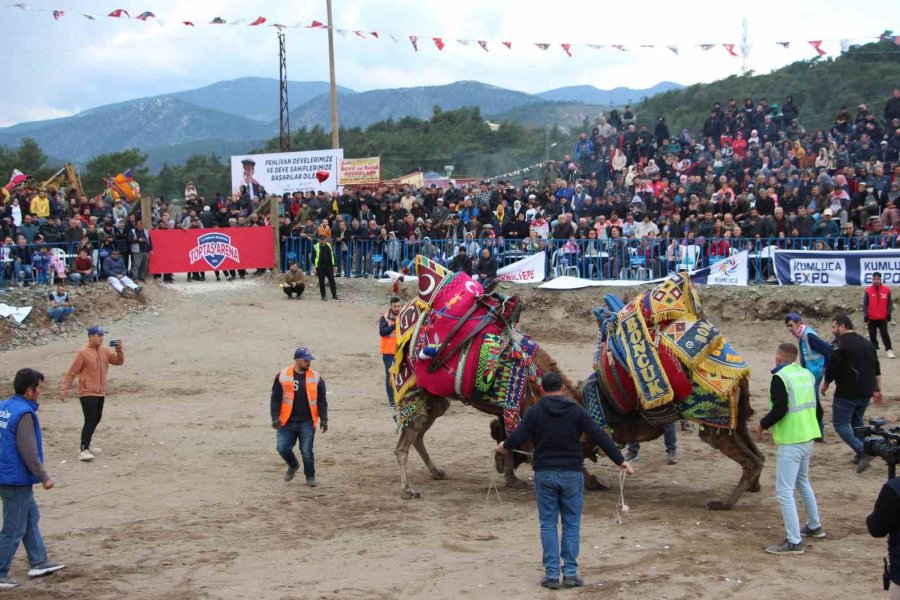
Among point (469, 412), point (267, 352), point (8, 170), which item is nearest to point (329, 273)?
point (267, 352)

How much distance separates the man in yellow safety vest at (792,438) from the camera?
8078 millimetres

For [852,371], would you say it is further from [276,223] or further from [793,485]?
[276,223]

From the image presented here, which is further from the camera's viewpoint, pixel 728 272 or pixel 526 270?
pixel 526 270

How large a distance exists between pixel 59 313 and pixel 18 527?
13.0m

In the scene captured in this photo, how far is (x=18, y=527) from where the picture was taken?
789 centimetres

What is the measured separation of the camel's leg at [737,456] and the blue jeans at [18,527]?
235 inches

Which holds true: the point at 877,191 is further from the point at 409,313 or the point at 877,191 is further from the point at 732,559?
the point at 732,559

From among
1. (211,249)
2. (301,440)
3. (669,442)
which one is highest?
(211,249)

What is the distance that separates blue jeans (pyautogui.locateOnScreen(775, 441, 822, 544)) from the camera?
8.06 m

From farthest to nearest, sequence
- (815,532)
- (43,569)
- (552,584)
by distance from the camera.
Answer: (815,532)
(43,569)
(552,584)

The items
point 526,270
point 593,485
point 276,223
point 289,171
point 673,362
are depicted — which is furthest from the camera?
point 289,171

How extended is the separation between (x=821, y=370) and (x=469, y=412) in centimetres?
541

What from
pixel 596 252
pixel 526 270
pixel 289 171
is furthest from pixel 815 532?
pixel 289 171

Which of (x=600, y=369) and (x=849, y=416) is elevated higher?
(x=600, y=369)
